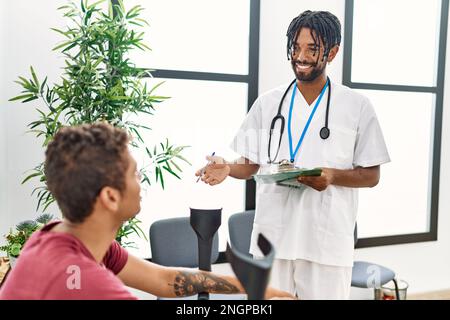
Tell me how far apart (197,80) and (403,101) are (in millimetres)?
1569

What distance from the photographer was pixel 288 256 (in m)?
1.23

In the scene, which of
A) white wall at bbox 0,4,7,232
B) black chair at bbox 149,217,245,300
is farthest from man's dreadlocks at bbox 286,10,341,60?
white wall at bbox 0,4,7,232

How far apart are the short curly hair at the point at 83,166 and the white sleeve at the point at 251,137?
73cm

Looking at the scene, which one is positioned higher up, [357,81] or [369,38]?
[369,38]

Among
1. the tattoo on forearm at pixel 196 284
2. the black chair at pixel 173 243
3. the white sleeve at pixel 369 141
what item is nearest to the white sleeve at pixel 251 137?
the white sleeve at pixel 369 141

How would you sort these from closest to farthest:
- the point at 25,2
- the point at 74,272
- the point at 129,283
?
the point at 74,272 < the point at 129,283 < the point at 25,2

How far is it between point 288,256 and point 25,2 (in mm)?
1835

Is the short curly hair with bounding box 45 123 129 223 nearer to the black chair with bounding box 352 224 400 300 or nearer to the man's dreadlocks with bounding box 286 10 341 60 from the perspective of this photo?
the man's dreadlocks with bounding box 286 10 341 60

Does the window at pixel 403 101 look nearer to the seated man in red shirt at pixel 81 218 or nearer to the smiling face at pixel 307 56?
the smiling face at pixel 307 56

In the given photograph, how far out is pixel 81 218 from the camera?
76cm

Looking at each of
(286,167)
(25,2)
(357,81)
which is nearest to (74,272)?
(286,167)

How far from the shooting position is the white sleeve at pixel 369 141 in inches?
52.8
